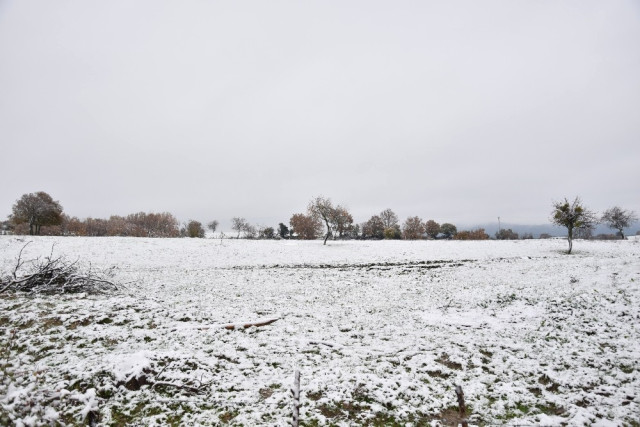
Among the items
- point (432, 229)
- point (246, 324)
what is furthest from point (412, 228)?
point (246, 324)

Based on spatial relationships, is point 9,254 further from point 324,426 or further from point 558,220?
point 558,220

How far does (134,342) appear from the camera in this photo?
791 cm

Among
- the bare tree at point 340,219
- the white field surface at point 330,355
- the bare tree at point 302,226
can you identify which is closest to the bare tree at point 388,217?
the bare tree at point 302,226

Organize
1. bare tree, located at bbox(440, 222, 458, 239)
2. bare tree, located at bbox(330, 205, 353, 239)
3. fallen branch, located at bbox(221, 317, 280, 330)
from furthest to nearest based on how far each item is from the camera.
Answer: bare tree, located at bbox(440, 222, 458, 239), bare tree, located at bbox(330, 205, 353, 239), fallen branch, located at bbox(221, 317, 280, 330)

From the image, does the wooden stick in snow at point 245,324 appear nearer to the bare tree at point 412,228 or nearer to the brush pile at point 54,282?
the brush pile at point 54,282

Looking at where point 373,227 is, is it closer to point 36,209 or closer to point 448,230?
point 448,230

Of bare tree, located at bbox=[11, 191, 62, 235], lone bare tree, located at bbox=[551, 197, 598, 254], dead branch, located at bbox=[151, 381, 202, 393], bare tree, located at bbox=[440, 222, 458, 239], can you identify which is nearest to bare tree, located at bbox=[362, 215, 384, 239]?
bare tree, located at bbox=[440, 222, 458, 239]

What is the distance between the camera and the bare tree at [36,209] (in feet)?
153

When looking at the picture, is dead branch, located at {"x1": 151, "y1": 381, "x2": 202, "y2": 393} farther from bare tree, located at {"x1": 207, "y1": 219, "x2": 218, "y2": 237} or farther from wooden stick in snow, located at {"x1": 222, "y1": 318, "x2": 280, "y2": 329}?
bare tree, located at {"x1": 207, "y1": 219, "x2": 218, "y2": 237}

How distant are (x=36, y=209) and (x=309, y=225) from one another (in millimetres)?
56288

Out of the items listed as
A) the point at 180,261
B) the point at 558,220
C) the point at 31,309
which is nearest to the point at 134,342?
the point at 31,309

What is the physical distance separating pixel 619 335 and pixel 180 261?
32515 millimetres

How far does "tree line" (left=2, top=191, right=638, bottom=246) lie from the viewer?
153ft

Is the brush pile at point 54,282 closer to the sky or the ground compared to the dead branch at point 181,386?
closer to the sky
